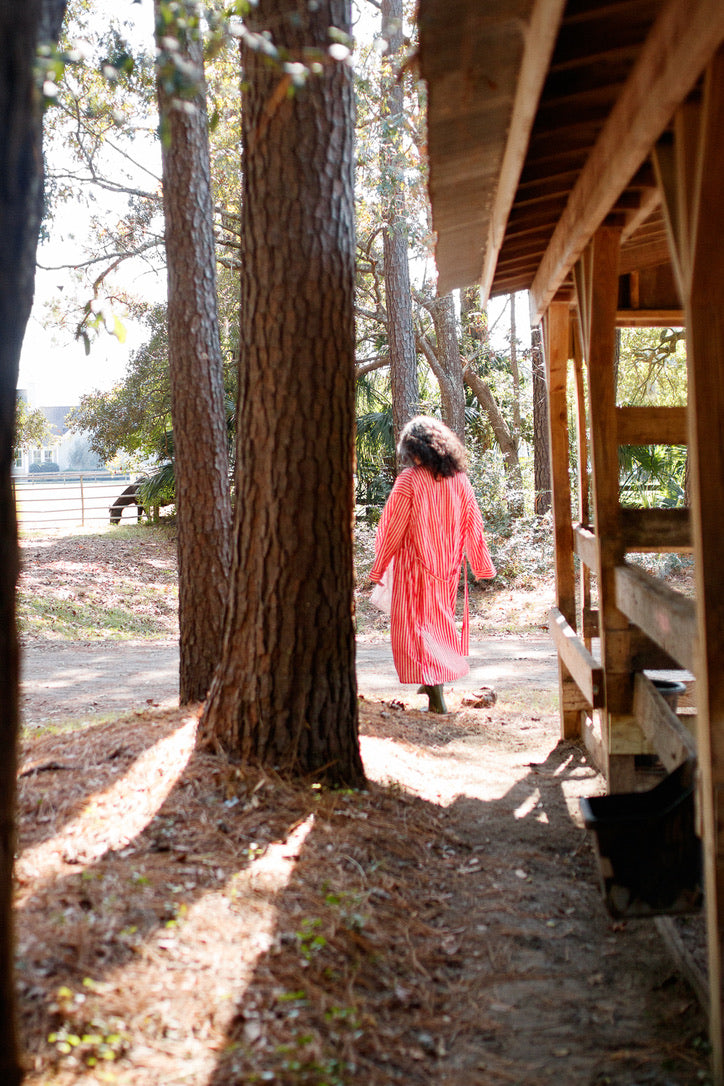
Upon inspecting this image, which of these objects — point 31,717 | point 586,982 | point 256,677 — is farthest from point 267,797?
point 31,717

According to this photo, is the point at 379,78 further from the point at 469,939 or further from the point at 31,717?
the point at 469,939

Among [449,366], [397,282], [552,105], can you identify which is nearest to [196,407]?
[552,105]

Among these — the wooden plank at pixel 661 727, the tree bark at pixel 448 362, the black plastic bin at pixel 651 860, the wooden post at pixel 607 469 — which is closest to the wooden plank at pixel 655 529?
the wooden post at pixel 607 469

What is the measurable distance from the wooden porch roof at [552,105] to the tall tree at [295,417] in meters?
0.69

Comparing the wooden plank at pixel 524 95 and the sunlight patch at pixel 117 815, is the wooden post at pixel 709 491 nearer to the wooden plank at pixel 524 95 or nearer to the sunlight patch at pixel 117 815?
the wooden plank at pixel 524 95

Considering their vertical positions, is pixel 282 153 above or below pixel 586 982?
above

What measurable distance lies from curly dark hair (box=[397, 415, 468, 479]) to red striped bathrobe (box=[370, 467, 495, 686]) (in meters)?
0.07

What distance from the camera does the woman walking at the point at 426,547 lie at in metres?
6.80

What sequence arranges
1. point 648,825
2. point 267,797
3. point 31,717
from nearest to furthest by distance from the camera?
point 648,825 → point 267,797 → point 31,717

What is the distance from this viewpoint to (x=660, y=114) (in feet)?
8.62

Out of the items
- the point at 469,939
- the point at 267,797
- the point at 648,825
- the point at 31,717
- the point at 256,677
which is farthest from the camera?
the point at 31,717

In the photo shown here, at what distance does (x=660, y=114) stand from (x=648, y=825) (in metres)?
2.21

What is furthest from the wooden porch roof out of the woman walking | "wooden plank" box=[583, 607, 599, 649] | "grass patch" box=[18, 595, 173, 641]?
"grass patch" box=[18, 595, 173, 641]

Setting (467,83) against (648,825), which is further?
(648,825)
